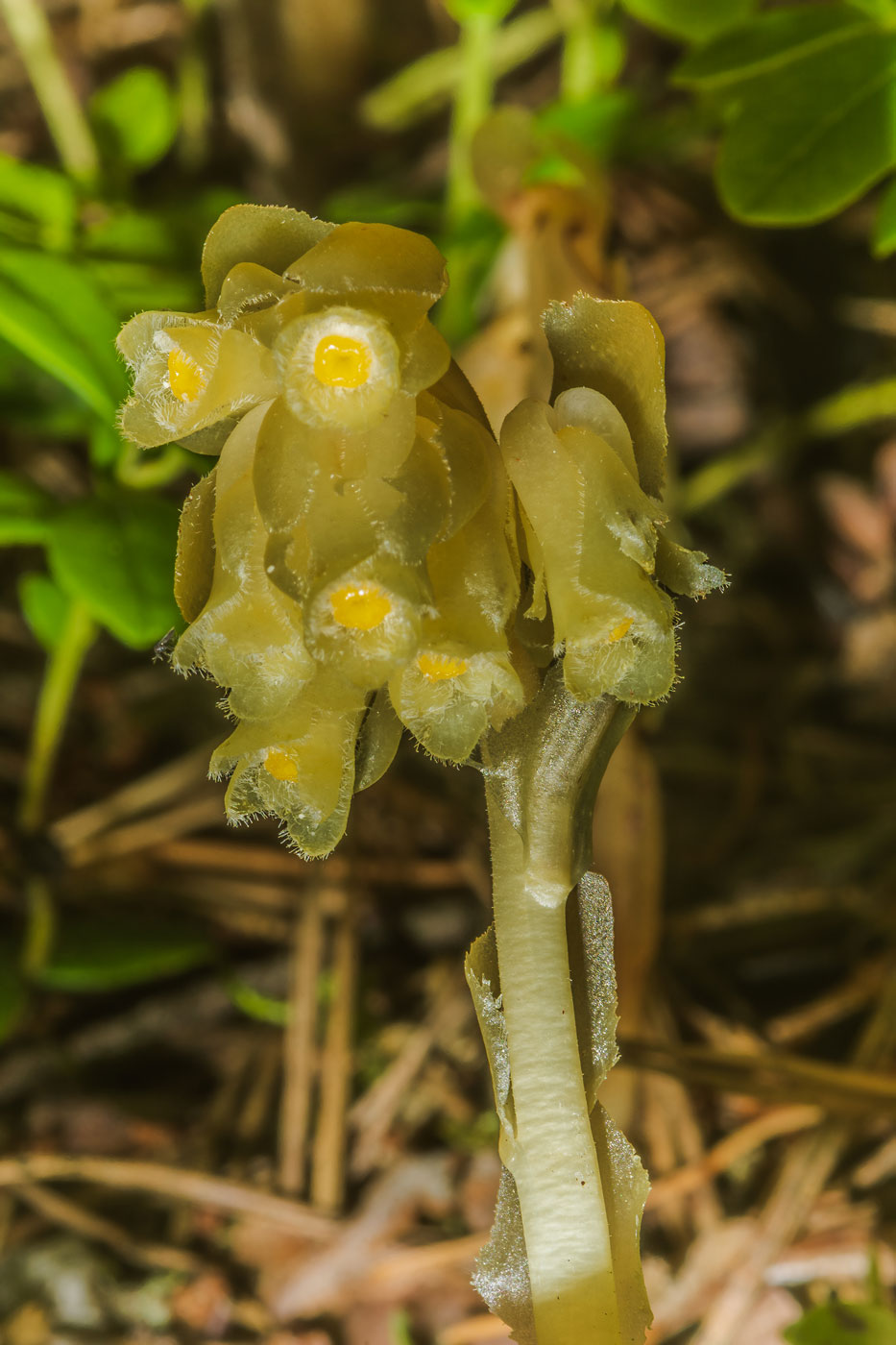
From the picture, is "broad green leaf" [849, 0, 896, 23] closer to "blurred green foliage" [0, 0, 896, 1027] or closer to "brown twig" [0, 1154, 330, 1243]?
"blurred green foliage" [0, 0, 896, 1027]

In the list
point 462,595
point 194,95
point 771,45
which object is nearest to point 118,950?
point 462,595

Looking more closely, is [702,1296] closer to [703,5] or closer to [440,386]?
[440,386]

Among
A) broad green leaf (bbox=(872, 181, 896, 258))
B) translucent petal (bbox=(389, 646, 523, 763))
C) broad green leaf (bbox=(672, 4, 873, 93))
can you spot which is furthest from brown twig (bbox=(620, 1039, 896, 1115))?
broad green leaf (bbox=(672, 4, 873, 93))

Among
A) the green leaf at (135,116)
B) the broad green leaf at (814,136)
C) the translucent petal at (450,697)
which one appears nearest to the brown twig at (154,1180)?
the translucent petal at (450,697)

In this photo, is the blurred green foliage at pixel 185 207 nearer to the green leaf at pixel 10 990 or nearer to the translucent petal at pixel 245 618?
the green leaf at pixel 10 990

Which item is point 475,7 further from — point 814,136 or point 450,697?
point 450,697
